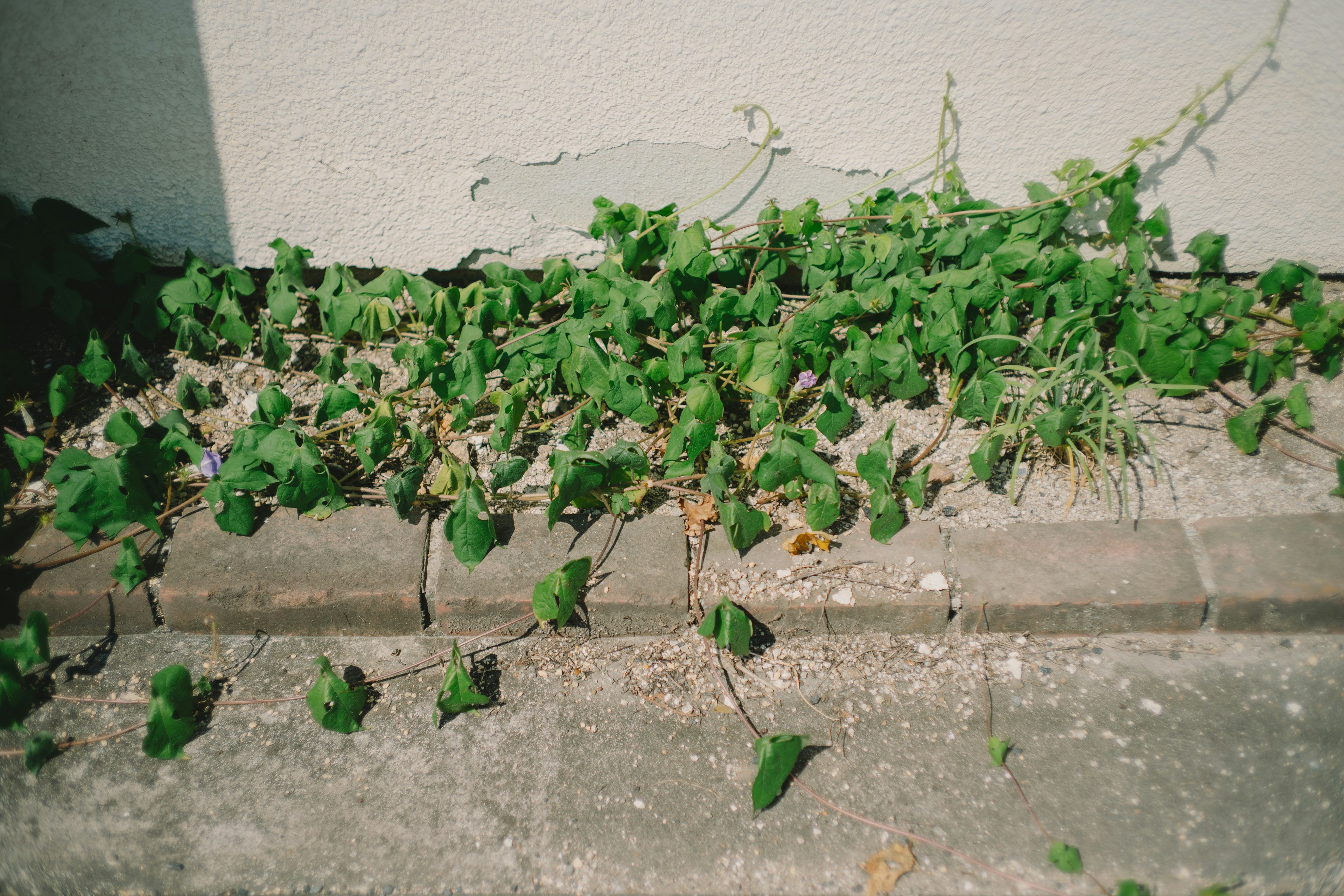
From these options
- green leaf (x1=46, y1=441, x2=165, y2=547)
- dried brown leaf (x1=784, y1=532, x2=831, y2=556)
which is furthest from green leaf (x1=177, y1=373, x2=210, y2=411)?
dried brown leaf (x1=784, y1=532, x2=831, y2=556)

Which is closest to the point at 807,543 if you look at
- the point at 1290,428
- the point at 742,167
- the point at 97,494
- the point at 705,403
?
the point at 705,403

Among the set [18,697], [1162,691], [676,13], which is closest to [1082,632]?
[1162,691]

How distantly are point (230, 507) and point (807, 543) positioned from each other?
1461 mm

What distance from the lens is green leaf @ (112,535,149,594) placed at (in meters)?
1.68

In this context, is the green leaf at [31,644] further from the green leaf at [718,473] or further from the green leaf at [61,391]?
the green leaf at [718,473]

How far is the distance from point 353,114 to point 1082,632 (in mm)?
2572

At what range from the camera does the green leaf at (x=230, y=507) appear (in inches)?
66.9

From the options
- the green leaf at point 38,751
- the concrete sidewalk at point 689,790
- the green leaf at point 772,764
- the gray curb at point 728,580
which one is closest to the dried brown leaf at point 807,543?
the gray curb at point 728,580

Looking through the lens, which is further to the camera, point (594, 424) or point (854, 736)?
point (594, 424)

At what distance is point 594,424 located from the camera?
1.91 m

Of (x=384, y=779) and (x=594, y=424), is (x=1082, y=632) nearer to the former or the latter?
(x=594, y=424)

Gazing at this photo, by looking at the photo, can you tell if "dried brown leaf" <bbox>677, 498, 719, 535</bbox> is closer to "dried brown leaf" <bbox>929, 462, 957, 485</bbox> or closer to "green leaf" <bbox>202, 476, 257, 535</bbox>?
"dried brown leaf" <bbox>929, 462, 957, 485</bbox>

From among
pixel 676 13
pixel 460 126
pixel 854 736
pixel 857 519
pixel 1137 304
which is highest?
pixel 676 13

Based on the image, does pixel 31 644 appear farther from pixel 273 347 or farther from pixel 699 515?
pixel 699 515
